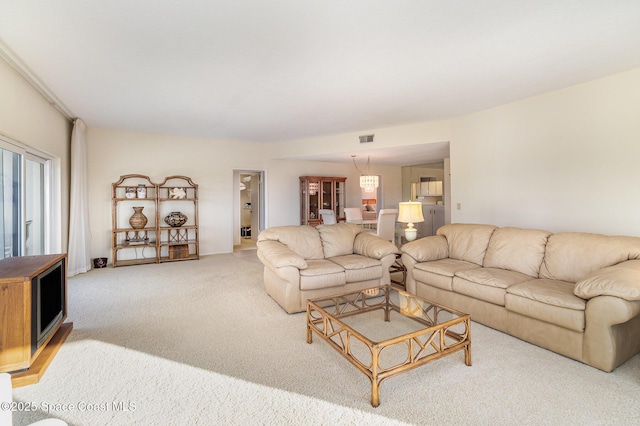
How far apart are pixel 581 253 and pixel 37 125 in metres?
5.92

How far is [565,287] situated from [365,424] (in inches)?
82.6

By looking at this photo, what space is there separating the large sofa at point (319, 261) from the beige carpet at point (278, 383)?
1.20 feet

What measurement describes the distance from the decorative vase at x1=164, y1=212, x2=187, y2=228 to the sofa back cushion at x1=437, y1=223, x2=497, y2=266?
4.71 metres

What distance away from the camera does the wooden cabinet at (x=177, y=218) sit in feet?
18.7

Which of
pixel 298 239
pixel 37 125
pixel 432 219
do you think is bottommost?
pixel 298 239

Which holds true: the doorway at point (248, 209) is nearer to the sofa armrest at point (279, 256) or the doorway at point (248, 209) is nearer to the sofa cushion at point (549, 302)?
the sofa armrest at point (279, 256)

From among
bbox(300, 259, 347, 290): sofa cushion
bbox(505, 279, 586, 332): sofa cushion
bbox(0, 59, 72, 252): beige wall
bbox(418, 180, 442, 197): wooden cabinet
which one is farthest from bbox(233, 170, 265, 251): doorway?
bbox(505, 279, 586, 332): sofa cushion

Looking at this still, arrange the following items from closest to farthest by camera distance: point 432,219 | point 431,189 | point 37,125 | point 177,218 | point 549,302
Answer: point 549,302
point 37,125
point 177,218
point 432,219
point 431,189

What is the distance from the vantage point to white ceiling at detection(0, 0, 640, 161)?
1982mm

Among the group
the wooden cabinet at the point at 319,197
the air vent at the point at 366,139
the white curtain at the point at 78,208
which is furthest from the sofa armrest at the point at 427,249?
the white curtain at the point at 78,208

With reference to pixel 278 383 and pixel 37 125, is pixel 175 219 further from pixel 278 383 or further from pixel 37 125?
pixel 278 383

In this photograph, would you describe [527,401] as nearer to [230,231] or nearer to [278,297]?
[278,297]

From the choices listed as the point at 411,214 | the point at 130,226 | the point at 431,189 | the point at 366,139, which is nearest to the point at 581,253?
the point at 411,214

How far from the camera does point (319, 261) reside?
3625mm
